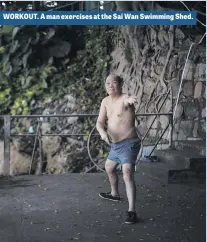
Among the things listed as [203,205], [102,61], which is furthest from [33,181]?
[102,61]

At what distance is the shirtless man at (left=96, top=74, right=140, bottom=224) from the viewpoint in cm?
367

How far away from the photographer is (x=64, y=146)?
865 cm

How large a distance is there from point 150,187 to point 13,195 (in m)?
→ 1.48

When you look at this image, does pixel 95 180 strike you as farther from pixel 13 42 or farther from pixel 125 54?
pixel 13 42

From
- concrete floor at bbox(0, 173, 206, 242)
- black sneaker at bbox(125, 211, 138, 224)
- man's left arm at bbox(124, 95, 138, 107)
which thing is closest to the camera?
concrete floor at bbox(0, 173, 206, 242)

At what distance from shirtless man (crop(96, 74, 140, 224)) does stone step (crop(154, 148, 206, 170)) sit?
1.60 metres

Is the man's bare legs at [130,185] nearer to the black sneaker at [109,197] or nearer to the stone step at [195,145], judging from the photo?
the black sneaker at [109,197]

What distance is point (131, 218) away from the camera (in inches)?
137

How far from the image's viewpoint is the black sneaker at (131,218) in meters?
3.47

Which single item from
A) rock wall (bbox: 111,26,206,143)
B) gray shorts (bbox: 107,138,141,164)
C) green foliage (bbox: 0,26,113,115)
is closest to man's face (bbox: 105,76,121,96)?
gray shorts (bbox: 107,138,141,164)

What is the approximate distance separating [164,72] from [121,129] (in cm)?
372

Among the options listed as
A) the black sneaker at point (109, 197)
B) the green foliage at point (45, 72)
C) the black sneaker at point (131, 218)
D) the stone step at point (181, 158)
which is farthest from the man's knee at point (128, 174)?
the green foliage at point (45, 72)

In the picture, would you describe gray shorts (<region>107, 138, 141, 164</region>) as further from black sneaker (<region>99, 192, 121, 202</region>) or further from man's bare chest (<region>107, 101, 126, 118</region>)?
black sneaker (<region>99, 192, 121, 202</region>)

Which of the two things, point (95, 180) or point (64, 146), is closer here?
point (95, 180)
